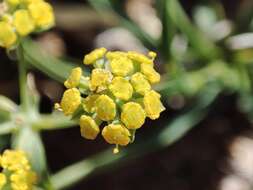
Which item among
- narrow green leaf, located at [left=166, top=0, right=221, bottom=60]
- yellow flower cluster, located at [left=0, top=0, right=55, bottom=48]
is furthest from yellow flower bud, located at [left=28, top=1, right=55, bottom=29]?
narrow green leaf, located at [left=166, top=0, right=221, bottom=60]

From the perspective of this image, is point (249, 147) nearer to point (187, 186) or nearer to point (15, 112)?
point (187, 186)

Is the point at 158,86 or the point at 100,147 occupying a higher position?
the point at 158,86

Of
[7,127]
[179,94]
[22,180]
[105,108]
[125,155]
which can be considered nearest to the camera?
[105,108]

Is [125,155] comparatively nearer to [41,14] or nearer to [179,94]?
[179,94]

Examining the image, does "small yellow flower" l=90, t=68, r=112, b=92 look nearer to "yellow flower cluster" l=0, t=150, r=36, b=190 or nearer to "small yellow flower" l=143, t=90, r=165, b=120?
"small yellow flower" l=143, t=90, r=165, b=120

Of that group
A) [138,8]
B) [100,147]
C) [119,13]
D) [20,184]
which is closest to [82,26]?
[138,8]

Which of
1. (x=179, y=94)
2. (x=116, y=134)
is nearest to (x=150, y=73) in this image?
(x=116, y=134)

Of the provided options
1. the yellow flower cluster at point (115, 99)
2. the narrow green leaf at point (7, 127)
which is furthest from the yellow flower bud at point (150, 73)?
the narrow green leaf at point (7, 127)

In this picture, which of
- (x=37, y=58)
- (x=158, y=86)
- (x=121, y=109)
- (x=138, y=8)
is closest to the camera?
(x=121, y=109)
